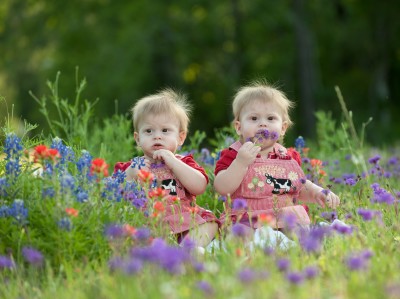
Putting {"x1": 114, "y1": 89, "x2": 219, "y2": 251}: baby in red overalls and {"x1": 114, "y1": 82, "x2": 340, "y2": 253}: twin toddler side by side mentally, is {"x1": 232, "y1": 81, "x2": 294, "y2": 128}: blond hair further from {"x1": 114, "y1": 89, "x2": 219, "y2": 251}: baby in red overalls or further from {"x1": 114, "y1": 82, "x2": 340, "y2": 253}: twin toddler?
{"x1": 114, "y1": 89, "x2": 219, "y2": 251}: baby in red overalls

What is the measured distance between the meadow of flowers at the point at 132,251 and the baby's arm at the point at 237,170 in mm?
566

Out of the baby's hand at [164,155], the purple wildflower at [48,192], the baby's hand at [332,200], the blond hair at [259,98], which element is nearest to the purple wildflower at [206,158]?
the blond hair at [259,98]

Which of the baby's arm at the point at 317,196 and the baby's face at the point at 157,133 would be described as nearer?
the baby's arm at the point at 317,196

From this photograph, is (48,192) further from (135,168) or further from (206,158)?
(206,158)

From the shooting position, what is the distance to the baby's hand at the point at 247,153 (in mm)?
5023

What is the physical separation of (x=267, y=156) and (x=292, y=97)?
71.9 ft

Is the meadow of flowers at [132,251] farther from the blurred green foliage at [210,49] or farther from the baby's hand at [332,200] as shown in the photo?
the blurred green foliage at [210,49]

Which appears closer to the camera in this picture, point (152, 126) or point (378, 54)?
point (152, 126)

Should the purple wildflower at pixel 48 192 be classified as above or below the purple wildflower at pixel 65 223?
above

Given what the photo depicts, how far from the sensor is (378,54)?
2619cm

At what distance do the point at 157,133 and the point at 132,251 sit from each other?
74.5 inches

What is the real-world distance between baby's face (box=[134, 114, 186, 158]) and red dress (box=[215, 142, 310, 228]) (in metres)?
0.37

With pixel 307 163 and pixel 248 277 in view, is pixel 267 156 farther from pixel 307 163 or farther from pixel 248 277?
pixel 248 277

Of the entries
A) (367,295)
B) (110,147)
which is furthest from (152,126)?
(367,295)
